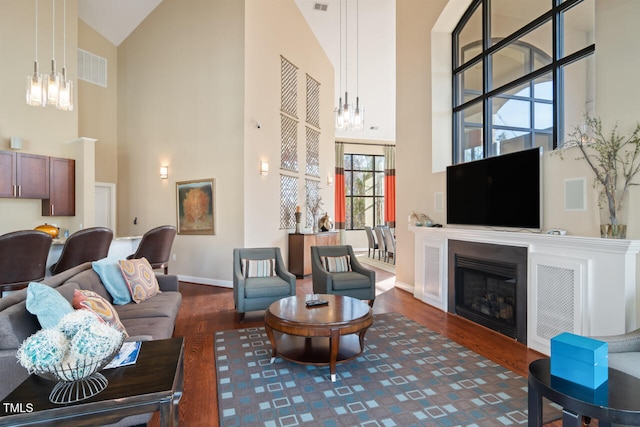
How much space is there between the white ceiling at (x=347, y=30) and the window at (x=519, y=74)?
2.26 meters

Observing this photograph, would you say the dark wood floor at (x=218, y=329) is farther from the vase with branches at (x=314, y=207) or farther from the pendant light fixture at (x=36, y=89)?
the pendant light fixture at (x=36, y=89)

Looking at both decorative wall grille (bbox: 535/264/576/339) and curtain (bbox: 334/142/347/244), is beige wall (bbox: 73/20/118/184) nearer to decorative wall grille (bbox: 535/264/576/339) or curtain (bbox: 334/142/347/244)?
curtain (bbox: 334/142/347/244)

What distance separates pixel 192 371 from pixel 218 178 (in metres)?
3.90

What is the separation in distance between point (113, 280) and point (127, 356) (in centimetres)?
192

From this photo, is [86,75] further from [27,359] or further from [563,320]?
[563,320]

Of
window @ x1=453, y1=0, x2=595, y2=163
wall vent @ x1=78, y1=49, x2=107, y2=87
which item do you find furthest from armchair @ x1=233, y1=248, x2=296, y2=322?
wall vent @ x1=78, y1=49, x2=107, y2=87

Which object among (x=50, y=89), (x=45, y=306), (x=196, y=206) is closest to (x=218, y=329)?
(x=45, y=306)

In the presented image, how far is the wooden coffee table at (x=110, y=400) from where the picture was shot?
1282 mm

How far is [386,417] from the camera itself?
2.20 meters

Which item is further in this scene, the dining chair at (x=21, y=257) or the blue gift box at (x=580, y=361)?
the dining chair at (x=21, y=257)

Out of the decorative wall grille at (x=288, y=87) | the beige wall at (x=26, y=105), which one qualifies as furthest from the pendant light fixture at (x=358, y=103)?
the beige wall at (x=26, y=105)

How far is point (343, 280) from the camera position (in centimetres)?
453

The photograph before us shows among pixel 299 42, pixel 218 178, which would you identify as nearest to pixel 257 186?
pixel 218 178

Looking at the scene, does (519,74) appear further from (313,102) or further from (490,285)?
(313,102)
